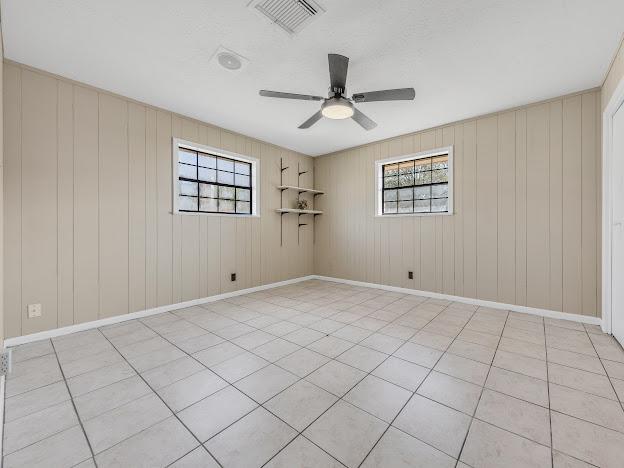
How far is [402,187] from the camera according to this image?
4.82 m

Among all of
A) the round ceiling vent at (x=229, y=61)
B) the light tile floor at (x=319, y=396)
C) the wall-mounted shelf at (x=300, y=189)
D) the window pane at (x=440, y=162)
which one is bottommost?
the light tile floor at (x=319, y=396)

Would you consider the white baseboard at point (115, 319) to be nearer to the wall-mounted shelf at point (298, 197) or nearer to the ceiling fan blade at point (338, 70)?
the wall-mounted shelf at point (298, 197)

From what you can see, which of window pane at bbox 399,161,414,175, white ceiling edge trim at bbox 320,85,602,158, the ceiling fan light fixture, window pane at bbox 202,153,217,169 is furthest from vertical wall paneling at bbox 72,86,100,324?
window pane at bbox 399,161,414,175

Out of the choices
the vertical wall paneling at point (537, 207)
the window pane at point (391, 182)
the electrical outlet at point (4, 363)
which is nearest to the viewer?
the electrical outlet at point (4, 363)

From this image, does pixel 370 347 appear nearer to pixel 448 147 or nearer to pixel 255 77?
pixel 255 77

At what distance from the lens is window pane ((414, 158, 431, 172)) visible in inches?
178

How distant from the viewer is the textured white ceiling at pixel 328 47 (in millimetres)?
2047

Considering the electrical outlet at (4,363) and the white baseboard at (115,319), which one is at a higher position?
the electrical outlet at (4,363)

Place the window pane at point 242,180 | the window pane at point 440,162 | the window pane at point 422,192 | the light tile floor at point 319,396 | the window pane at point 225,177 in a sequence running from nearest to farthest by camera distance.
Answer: the light tile floor at point 319,396
the window pane at point 440,162
the window pane at point 225,177
the window pane at point 422,192
the window pane at point 242,180

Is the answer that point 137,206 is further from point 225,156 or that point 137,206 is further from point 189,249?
point 225,156

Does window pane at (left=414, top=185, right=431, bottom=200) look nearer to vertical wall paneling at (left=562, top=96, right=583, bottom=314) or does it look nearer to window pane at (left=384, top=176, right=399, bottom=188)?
window pane at (left=384, top=176, right=399, bottom=188)

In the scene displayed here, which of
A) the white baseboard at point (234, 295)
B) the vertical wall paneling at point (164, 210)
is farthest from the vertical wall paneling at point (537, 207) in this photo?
the vertical wall paneling at point (164, 210)

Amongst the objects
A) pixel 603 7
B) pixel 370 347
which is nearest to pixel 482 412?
pixel 370 347

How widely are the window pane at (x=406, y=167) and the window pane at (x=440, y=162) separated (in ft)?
1.15
